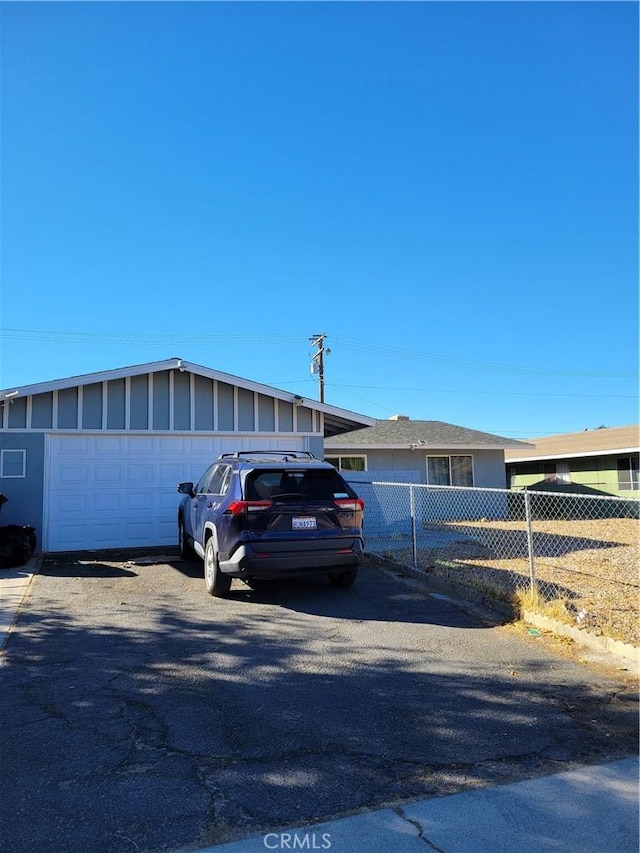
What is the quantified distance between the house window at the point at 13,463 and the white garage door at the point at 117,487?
0.50 m

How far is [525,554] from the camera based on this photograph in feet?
37.3

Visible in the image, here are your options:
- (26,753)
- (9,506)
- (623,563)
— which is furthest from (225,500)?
(623,563)

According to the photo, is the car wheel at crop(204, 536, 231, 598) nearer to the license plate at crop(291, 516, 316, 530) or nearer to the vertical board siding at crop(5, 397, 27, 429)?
the license plate at crop(291, 516, 316, 530)

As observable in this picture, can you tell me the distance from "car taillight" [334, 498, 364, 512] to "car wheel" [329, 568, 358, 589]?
104 centimetres

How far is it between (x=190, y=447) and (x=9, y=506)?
3589 millimetres

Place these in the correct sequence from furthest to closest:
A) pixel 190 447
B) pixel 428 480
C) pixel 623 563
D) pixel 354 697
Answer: pixel 428 480 → pixel 190 447 → pixel 623 563 → pixel 354 697

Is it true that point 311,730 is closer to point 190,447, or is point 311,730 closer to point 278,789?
point 278,789

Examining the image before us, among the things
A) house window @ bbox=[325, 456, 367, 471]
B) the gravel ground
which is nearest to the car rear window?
the gravel ground

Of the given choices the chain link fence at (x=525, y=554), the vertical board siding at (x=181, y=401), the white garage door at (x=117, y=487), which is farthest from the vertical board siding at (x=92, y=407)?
the chain link fence at (x=525, y=554)

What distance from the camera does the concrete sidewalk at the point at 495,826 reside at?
2.73 meters

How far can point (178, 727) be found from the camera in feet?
12.8

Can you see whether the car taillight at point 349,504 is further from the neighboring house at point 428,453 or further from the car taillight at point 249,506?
the neighboring house at point 428,453

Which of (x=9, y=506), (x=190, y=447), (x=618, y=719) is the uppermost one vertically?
(x=190, y=447)

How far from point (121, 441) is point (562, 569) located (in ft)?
28.3
